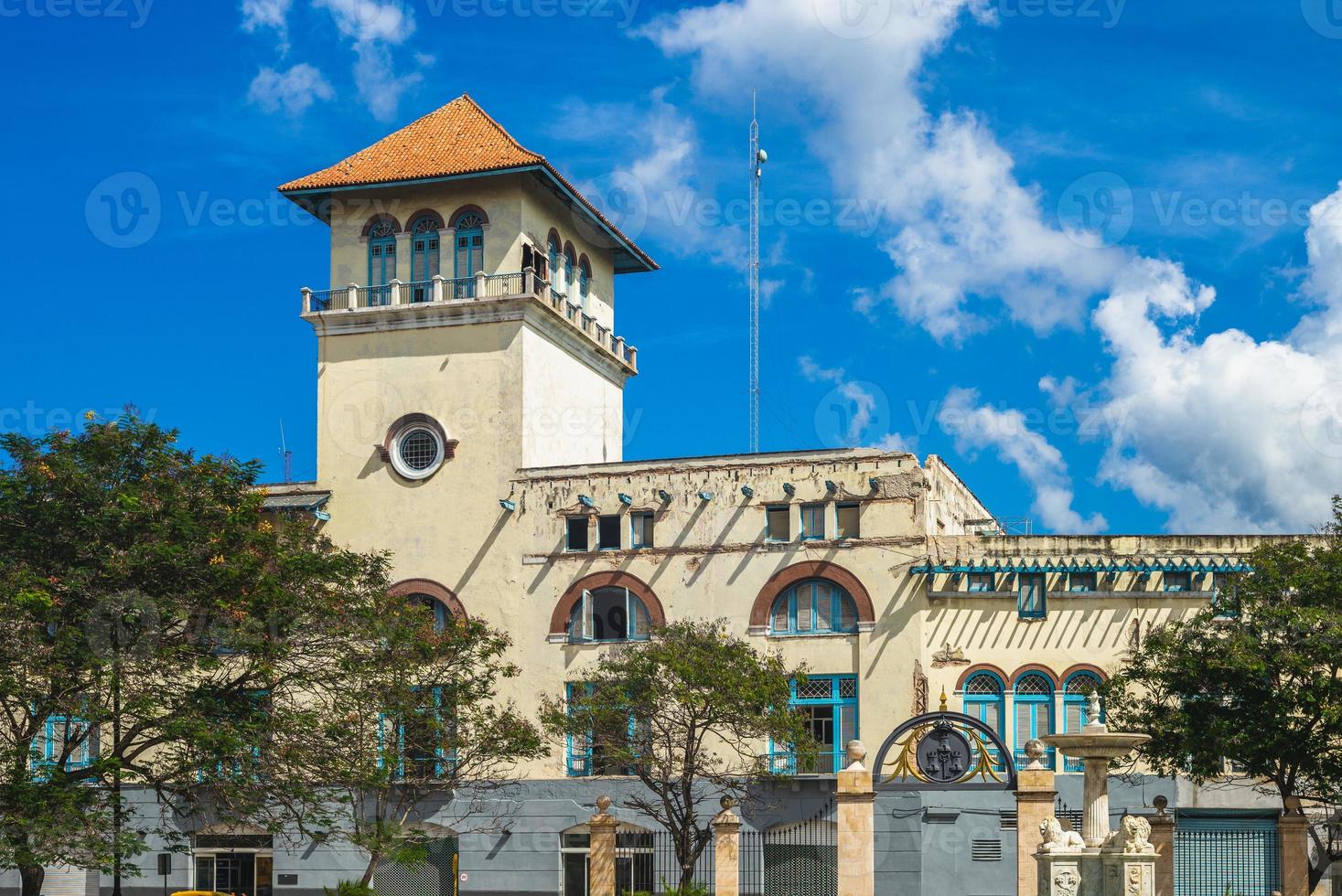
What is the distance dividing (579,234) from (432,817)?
19402mm

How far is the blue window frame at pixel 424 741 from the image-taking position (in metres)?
42.5

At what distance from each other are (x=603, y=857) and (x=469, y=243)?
72.0 ft

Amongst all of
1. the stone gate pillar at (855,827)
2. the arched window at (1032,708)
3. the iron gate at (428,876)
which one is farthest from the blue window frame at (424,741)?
the arched window at (1032,708)

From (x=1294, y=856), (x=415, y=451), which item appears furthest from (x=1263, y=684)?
(x=415, y=451)

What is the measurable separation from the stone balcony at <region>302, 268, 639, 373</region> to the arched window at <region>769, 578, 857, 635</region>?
453 inches

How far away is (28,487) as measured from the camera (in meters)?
35.2

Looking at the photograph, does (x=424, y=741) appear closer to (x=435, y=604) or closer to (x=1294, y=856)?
(x=435, y=604)

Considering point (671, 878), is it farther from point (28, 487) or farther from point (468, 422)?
point (28, 487)

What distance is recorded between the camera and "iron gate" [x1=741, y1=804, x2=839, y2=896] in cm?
4409

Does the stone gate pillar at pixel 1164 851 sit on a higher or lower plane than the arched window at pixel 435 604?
lower

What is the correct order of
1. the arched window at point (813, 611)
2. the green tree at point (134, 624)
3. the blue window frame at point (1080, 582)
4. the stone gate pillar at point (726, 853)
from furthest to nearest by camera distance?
the arched window at point (813, 611) → the blue window frame at point (1080, 582) → the stone gate pillar at point (726, 853) → the green tree at point (134, 624)

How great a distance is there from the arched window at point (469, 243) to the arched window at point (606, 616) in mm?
10523

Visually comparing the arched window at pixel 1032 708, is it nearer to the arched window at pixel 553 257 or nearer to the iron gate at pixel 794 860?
the iron gate at pixel 794 860

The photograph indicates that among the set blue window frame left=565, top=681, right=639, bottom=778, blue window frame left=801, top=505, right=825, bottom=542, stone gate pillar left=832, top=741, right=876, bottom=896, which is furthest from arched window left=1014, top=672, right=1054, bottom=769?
stone gate pillar left=832, top=741, right=876, bottom=896
